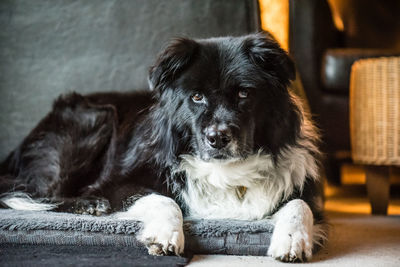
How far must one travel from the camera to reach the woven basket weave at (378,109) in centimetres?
313

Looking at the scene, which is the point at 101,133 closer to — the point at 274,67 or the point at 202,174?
the point at 202,174

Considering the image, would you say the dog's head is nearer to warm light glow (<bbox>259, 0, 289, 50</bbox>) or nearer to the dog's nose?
the dog's nose

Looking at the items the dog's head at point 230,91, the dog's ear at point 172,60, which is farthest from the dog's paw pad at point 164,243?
the dog's ear at point 172,60

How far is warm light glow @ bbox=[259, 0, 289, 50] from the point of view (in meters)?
3.20

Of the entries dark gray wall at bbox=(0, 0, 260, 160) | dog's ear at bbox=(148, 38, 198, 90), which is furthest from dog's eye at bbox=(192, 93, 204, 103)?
dark gray wall at bbox=(0, 0, 260, 160)

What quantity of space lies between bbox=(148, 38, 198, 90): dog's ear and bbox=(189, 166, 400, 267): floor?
860 mm

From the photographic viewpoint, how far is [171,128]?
2387 millimetres

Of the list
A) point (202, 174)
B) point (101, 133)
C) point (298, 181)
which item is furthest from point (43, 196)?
point (298, 181)

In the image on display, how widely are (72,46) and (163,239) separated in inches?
70.6

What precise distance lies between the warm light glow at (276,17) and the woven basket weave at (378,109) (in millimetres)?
551

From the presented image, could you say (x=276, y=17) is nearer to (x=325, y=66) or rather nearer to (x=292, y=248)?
(x=325, y=66)

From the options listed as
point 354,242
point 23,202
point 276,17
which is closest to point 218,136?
point 354,242

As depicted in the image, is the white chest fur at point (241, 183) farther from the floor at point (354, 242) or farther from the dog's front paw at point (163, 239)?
the dog's front paw at point (163, 239)

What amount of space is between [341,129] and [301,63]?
0.64m
